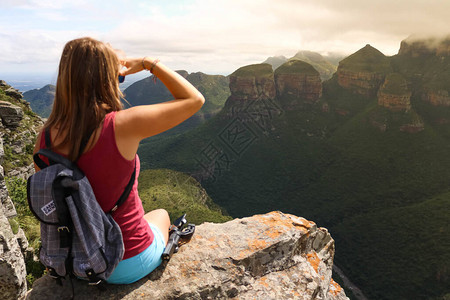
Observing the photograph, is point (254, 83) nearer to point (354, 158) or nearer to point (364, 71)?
point (364, 71)

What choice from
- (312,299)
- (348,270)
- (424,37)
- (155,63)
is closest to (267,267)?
(312,299)

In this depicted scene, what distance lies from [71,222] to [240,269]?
249 cm

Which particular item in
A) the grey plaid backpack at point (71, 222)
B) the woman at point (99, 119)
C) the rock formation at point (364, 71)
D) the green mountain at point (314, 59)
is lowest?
the grey plaid backpack at point (71, 222)

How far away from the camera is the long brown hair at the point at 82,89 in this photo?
7.73 ft

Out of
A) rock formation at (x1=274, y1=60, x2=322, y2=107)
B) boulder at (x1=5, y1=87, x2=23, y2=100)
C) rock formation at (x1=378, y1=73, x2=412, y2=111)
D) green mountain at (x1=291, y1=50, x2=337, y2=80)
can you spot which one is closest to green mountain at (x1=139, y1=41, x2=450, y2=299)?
rock formation at (x1=378, y1=73, x2=412, y2=111)

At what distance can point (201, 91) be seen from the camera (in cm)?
13162

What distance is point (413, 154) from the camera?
179ft

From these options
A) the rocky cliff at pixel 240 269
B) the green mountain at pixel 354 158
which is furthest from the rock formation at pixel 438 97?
the rocky cliff at pixel 240 269

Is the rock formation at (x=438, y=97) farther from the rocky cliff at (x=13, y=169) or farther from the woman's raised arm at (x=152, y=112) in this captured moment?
the woman's raised arm at (x=152, y=112)

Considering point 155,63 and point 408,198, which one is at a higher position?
point 155,63

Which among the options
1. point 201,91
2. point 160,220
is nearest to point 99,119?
point 160,220

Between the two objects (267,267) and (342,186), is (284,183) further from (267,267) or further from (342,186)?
(267,267)

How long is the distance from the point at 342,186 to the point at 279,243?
58.0 metres

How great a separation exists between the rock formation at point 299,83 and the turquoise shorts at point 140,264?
259 ft
